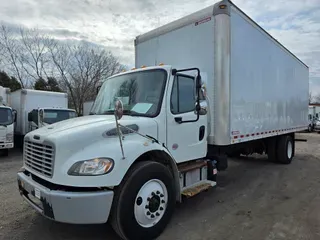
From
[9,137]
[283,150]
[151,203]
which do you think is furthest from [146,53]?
[9,137]

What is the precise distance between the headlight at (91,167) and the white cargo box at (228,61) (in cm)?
246

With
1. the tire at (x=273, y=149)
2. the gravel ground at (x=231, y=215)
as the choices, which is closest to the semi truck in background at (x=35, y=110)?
the gravel ground at (x=231, y=215)

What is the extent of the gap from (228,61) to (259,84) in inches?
72.0

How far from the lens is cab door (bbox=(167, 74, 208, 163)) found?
4.12 m

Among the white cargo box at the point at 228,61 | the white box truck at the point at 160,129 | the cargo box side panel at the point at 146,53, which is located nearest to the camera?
the white box truck at the point at 160,129

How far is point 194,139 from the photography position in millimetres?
4574

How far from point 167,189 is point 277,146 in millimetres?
6470

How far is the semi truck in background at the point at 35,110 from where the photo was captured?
12964 millimetres

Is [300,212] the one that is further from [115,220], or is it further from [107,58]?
[107,58]

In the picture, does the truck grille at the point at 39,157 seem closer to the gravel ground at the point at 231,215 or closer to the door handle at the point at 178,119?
the gravel ground at the point at 231,215

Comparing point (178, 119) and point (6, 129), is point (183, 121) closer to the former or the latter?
point (178, 119)

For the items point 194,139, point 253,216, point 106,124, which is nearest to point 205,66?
point 194,139

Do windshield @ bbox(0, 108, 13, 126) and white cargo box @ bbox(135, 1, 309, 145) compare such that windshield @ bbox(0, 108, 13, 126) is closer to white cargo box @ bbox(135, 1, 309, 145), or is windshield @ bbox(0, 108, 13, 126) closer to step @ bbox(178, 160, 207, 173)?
white cargo box @ bbox(135, 1, 309, 145)

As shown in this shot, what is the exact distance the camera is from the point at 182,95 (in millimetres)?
4297
